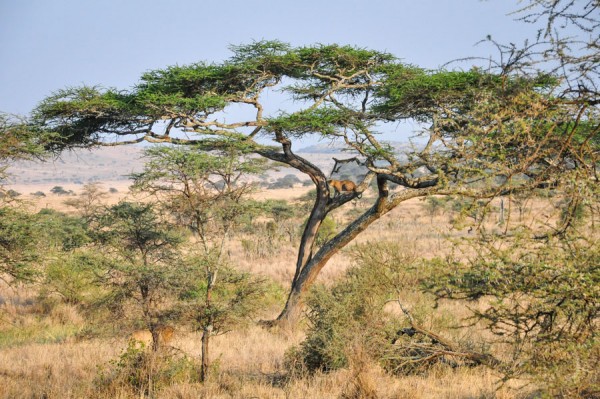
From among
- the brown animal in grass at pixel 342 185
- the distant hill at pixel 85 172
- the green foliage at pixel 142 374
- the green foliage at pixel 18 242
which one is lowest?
the distant hill at pixel 85 172

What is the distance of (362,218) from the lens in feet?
39.9

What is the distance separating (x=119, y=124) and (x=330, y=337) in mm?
7910

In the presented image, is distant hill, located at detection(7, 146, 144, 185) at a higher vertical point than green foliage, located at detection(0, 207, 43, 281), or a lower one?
lower

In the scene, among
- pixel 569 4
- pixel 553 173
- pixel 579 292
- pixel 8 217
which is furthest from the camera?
pixel 8 217

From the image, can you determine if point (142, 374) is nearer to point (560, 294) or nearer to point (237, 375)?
point (237, 375)

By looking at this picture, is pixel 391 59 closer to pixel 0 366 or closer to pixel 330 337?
pixel 330 337

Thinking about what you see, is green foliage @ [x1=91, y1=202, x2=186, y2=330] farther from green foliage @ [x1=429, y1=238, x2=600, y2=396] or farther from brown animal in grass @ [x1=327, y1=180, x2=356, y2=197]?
green foliage @ [x1=429, y1=238, x2=600, y2=396]

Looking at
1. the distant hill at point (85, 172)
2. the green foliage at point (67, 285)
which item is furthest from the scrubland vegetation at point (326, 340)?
the distant hill at point (85, 172)

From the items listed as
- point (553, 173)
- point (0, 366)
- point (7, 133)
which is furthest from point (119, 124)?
point (553, 173)

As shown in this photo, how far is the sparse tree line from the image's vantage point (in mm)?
3598

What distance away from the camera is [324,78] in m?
13.6

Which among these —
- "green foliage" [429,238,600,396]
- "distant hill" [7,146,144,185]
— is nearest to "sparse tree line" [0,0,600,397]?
"green foliage" [429,238,600,396]

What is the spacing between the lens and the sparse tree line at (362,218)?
3.60 metres

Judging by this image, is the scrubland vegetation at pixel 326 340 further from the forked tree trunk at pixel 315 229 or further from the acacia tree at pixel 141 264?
the forked tree trunk at pixel 315 229
